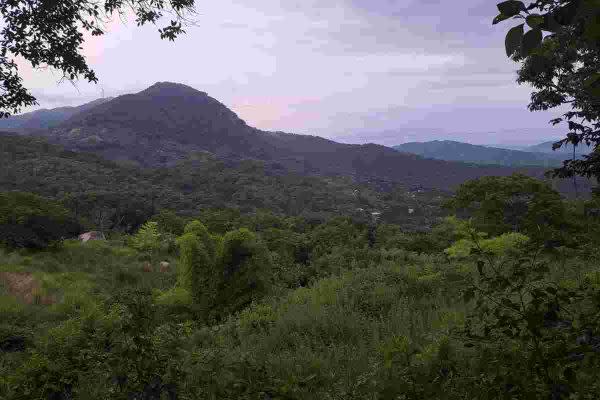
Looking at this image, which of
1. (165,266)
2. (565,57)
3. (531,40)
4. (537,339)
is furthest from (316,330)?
(165,266)

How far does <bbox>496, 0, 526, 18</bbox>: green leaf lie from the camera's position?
44.7 inches

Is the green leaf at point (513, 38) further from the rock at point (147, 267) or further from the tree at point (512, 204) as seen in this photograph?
the tree at point (512, 204)

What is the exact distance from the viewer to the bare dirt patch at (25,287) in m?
10.2

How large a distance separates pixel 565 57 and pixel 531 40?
34.5 ft

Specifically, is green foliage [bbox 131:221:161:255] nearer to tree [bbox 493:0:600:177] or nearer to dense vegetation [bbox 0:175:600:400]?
dense vegetation [bbox 0:175:600:400]

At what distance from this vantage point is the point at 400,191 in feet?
475

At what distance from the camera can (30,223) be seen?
15.7 metres

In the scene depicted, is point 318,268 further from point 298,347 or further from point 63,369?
point 63,369

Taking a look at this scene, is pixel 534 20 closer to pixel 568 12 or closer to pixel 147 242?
pixel 568 12

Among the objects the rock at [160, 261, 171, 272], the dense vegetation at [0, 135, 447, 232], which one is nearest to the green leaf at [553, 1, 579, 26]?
the rock at [160, 261, 171, 272]

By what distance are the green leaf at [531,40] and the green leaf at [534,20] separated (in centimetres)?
1

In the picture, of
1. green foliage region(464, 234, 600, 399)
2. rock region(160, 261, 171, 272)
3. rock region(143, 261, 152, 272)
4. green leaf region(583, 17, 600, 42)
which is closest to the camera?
green leaf region(583, 17, 600, 42)

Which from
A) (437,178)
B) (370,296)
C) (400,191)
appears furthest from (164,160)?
(370,296)

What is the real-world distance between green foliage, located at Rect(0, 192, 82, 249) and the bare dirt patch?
3812 mm
